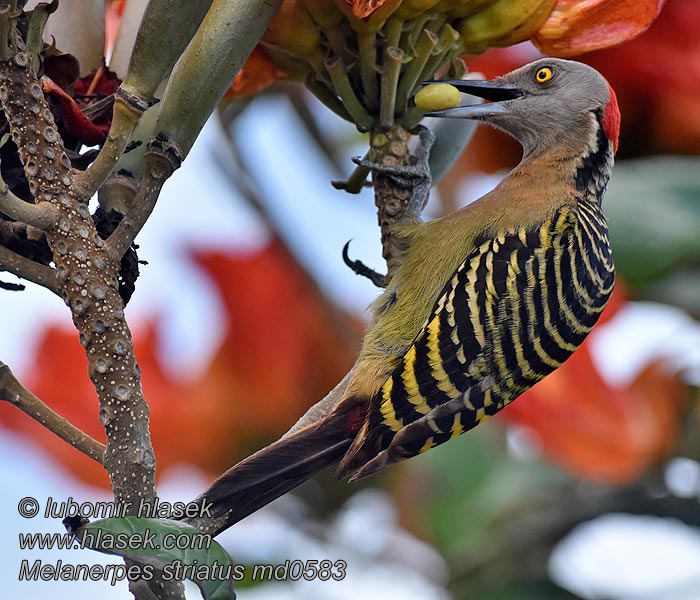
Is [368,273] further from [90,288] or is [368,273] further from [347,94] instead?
[90,288]

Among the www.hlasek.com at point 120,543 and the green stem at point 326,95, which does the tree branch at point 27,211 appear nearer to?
the www.hlasek.com at point 120,543

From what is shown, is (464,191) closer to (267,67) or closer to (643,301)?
(643,301)

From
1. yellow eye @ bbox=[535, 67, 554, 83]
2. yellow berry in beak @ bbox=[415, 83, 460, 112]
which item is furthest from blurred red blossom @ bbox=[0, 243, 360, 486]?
yellow berry in beak @ bbox=[415, 83, 460, 112]

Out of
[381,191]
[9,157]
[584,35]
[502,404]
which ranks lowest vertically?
[9,157]

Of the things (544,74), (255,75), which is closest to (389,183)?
(255,75)

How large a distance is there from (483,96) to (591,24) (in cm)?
56

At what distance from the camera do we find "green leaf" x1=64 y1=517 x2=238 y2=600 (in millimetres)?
1159

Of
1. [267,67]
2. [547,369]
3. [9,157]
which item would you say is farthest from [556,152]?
[9,157]

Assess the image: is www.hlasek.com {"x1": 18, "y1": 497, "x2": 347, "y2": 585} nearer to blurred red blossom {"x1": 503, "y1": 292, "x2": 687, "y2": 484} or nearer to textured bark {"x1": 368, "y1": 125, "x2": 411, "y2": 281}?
textured bark {"x1": 368, "y1": 125, "x2": 411, "y2": 281}

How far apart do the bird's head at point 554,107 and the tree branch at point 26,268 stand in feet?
4.39

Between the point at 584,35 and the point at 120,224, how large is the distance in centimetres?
89

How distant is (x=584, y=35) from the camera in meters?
1.80

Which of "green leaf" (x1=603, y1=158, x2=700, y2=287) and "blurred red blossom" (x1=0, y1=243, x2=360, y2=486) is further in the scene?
"blurred red blossom" (x1=0, y1=243, x2=360, y2=486)

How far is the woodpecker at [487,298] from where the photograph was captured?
6.44 ft
